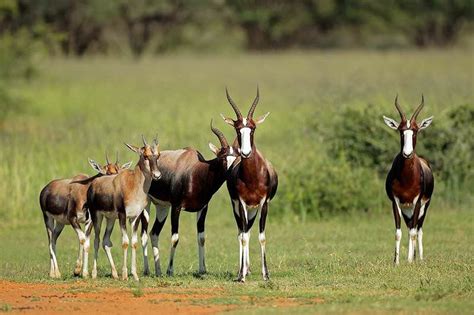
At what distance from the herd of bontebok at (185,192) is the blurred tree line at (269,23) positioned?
46.2 meters

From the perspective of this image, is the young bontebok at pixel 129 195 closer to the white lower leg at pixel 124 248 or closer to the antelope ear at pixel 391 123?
the white lower leg at pixel 124 248

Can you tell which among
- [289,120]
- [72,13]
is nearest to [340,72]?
[289,120]

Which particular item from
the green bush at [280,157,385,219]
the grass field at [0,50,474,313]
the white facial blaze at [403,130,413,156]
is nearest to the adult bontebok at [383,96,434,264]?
the white facial blaze at [403,130,413,156]

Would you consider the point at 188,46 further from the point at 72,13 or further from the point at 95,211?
the point at 95,211

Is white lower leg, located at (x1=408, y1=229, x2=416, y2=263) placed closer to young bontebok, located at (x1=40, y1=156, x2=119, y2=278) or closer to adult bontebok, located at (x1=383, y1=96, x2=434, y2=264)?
adult bontebok, located at (x1=383, y1=96, x2=434, y2=264)

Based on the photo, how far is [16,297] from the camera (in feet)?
42.9

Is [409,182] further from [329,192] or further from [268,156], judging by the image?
[268,156]

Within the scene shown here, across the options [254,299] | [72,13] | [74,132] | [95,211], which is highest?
[72,13]

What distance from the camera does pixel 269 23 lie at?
67.4m

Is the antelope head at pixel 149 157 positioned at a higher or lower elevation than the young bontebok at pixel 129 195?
higher

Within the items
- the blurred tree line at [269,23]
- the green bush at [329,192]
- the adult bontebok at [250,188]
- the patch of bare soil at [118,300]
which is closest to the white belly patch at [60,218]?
the patch of bare soil at [118,300]

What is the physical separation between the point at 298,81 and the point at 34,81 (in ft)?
30.7

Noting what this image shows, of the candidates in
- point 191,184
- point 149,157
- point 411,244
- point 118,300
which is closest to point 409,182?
point 411,244

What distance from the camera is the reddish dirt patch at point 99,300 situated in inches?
479
